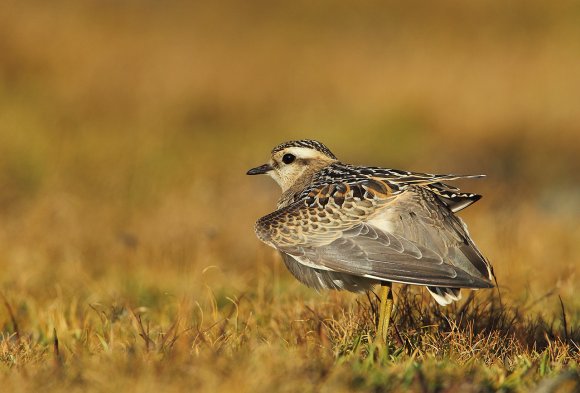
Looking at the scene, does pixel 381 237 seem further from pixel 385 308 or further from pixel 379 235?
pixel 385 308

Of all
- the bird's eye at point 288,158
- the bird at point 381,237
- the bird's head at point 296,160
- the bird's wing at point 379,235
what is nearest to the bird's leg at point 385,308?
the bird at point 381,237

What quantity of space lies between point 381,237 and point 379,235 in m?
0.02

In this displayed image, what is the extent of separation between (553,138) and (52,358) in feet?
35.7

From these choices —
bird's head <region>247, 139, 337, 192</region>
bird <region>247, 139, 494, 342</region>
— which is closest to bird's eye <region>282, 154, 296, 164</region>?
bird's head <region>247, 139, 337, 192</region>

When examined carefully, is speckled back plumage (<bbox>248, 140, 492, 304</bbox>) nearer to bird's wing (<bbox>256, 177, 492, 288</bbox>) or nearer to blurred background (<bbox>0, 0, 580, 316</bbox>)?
bird's wing (<bbox>256, 177, 492, 288</bbox>)

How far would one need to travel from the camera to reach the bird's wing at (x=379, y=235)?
5.04 metres

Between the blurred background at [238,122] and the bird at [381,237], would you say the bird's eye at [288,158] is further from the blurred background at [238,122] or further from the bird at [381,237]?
Result: the blurred background at [238,122]

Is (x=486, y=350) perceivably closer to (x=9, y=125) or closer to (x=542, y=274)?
(x=542, y=274)

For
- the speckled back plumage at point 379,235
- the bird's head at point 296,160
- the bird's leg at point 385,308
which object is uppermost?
the bird's head at point 296,160

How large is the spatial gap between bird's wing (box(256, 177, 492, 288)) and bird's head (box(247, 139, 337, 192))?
0.86 m

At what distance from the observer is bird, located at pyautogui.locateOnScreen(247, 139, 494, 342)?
16.6 ft

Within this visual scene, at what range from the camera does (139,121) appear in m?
13.8

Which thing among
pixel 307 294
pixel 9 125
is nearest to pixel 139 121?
pixel 9 125

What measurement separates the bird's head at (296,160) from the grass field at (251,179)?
2.54 feet
